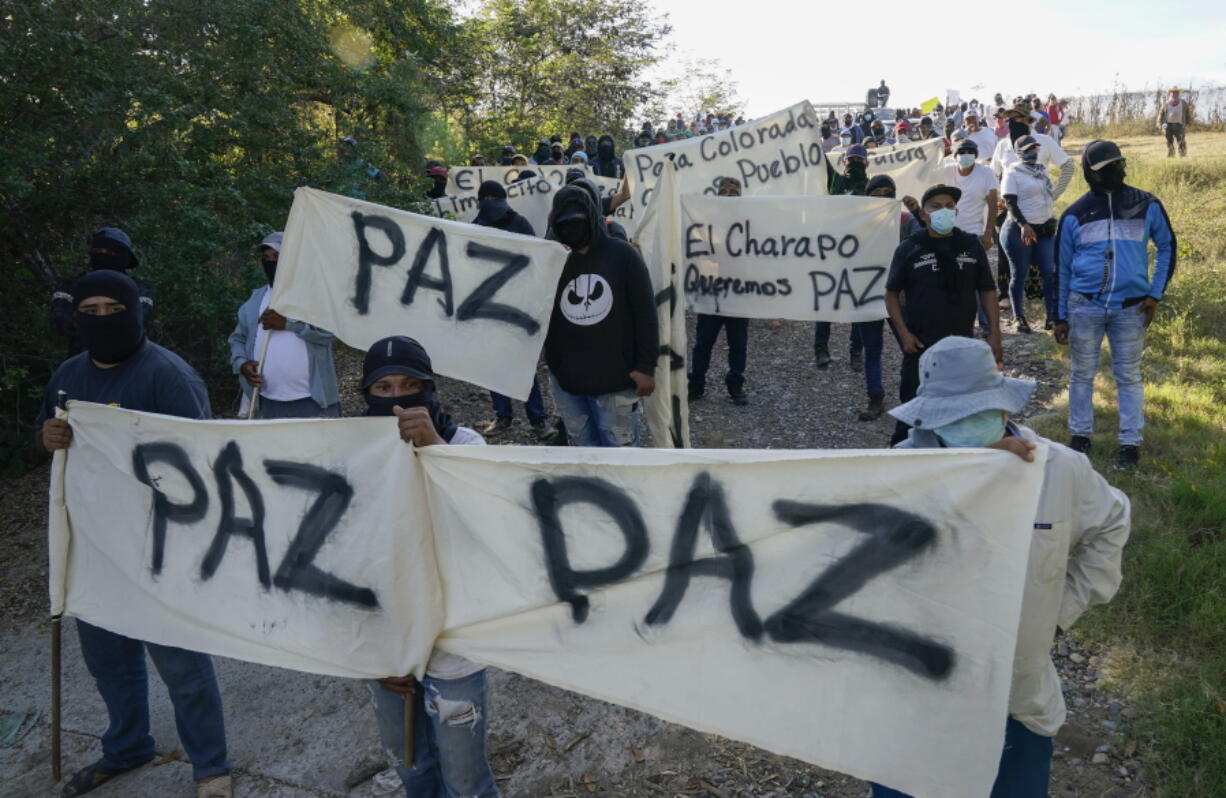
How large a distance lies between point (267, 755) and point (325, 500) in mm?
1589

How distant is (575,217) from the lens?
4.30m

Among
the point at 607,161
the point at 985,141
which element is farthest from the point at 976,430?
the point at 985,141

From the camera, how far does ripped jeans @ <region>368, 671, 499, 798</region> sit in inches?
98.0

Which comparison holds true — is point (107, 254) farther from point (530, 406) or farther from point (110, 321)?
point (530, 406)

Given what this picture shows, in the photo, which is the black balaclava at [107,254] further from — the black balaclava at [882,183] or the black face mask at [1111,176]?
the black face mask at [1111,176]

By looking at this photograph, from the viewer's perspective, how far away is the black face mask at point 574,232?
4328mm

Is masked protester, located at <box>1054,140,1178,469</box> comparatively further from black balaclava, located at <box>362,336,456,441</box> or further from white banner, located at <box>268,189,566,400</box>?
black balaclava, located at <box>362,336,456,441</box>

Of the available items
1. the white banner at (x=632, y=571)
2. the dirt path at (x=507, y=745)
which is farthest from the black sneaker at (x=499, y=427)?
the white banner at (x=632, y=571)

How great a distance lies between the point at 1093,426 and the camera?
5.67m

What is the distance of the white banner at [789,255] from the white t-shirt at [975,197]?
2251mm

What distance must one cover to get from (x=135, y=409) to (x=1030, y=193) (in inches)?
315

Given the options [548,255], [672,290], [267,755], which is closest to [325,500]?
[267,755]

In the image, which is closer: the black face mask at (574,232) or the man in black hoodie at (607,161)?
the black face mask at (574,232)

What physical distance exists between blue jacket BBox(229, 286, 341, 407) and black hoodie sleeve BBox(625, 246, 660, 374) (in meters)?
1.71
